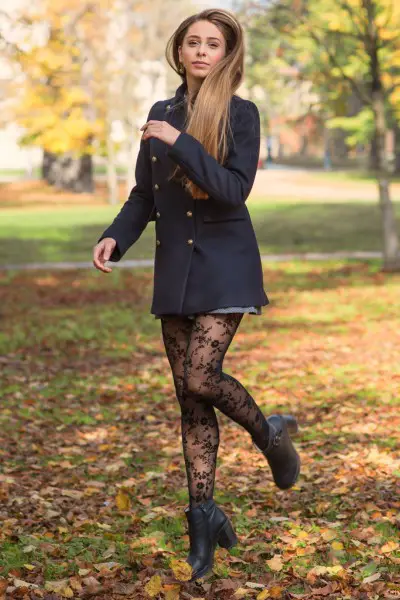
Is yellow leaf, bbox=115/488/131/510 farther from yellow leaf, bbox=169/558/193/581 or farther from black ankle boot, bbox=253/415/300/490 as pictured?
yellow leaf, bbox=169/558/193/581

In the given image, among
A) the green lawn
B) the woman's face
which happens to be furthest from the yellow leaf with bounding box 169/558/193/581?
the green lawn

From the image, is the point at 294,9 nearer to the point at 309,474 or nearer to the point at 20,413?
the point at 20,413

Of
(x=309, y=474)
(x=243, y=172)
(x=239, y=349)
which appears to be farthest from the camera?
(x=239, y=349)

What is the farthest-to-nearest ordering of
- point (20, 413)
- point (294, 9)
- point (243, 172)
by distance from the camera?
point (294, 9) < point (20, 413) < point (243, 172)

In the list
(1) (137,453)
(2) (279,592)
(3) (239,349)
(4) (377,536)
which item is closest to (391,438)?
(1) (137,453)

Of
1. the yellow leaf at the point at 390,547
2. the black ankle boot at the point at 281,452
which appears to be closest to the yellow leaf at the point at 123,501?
the black ankle boot at the point at 281,452

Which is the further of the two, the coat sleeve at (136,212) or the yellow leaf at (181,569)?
the coat sleeve at (136,212)

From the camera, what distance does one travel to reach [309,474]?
598 cm

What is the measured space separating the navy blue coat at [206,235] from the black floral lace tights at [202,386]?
0.11 metres

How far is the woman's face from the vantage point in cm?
408

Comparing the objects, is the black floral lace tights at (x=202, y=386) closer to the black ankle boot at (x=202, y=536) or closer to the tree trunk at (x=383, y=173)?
the black ankle boot at (x=202, y=536)

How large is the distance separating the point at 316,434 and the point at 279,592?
9.94ft

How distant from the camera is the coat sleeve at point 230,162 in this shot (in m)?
3.85

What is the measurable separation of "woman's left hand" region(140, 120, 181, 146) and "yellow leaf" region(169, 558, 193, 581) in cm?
166
